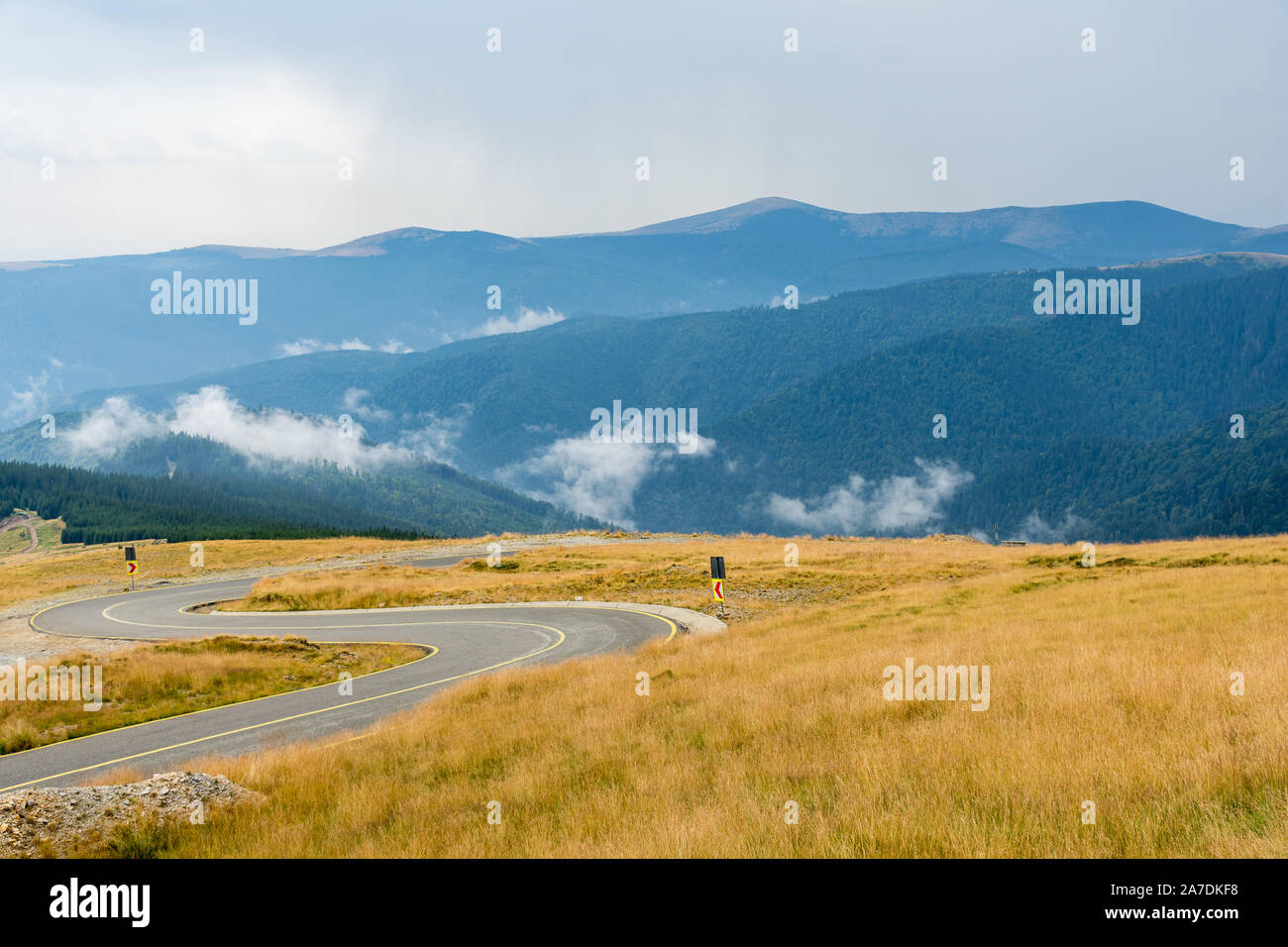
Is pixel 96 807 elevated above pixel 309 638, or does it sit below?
above

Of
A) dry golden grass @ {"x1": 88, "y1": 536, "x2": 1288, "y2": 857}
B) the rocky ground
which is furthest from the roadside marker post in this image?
the rocky ground

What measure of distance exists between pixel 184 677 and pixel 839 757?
20.0m

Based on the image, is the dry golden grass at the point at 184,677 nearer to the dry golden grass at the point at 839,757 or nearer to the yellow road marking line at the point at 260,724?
the yellow road marking line at the point at 260,724

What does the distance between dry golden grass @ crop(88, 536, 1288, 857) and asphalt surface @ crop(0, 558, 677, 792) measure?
311 cm

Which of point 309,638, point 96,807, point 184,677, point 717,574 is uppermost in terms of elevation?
point 717,574

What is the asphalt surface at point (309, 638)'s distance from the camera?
15.2m

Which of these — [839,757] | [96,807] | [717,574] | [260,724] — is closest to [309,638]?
[260,724]

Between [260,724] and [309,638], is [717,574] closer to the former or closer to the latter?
[309,638]

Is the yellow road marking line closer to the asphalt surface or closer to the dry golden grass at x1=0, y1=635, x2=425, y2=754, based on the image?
the asphalt surface

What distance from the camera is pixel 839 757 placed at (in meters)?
8.98

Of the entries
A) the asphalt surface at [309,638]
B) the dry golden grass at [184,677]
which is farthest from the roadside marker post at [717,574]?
the dry golden grass at [184,677]

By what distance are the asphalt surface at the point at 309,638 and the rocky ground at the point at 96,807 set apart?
4.87 m

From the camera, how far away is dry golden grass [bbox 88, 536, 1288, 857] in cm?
645

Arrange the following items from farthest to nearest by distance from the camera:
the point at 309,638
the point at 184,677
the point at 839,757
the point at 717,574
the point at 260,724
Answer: the point at 309,638, the point at 717,574, the point at 184,677, the point at 260,724, the point at 839,757
